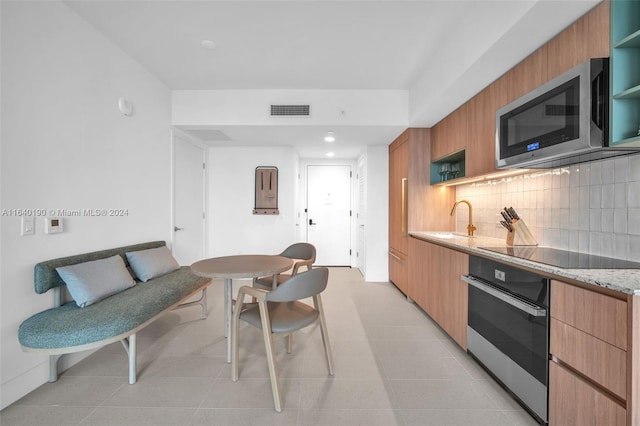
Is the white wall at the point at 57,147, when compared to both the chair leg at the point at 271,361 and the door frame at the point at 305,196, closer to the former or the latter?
the chair leg at the point at 271,361

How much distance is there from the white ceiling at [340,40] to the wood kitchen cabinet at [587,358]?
1495mm

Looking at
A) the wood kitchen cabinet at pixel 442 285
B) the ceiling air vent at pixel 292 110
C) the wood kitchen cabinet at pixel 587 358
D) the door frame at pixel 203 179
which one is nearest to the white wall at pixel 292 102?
the ceiling air vent at pixel 292 110

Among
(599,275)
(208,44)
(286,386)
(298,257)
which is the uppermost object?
(208,44)

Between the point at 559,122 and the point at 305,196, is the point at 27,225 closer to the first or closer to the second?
the point at 559,122

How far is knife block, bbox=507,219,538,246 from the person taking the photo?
6.50 feet

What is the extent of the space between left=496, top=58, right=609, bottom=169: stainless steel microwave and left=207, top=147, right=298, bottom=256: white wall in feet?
10.1

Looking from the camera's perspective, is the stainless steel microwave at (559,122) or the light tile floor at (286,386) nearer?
the stainless steel microwave at (559,122)

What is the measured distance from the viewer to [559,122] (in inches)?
56.4

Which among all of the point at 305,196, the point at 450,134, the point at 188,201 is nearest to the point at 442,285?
the point at 450,134

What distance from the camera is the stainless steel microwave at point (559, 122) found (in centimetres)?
127

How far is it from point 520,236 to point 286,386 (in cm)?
211

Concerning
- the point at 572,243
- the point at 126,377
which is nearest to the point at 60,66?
the point at 126,377

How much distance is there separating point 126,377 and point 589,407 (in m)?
2.65

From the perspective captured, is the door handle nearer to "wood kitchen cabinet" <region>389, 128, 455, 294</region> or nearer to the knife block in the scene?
"wood kitchen cabinet" <region>389, 128, 455, 294</region>
